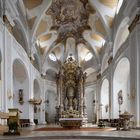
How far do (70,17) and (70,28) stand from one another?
2603 mm

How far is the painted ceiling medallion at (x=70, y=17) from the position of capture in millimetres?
21686

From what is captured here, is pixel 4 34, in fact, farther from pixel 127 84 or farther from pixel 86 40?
pixel 86 40

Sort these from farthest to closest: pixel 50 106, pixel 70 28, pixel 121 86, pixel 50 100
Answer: pixel 50 100, pixel 50 106, pixel 70 28, pixel 121 86

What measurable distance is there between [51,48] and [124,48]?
40.2 feet

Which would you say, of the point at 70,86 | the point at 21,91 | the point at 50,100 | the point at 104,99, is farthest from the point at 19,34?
the point at 50,100

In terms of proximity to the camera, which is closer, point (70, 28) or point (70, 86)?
point (70, 28)

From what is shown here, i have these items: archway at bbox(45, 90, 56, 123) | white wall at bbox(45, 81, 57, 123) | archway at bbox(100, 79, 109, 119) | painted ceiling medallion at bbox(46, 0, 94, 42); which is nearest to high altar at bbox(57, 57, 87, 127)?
archway at bbox(100, 79, 109, 119)

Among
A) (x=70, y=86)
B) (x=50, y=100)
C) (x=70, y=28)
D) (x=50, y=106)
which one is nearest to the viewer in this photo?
(x=70, y=28)

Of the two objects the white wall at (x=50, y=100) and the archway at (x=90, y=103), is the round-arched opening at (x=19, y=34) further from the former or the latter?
the archway at (x=90, y=103)

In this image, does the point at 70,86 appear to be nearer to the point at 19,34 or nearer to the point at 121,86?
the point at 121,86

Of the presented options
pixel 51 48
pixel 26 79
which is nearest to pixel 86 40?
pixel 51 48

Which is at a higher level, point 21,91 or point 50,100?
point 21,91

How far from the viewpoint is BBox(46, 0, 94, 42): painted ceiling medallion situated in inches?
854

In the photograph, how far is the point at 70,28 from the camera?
2667 centimetres
